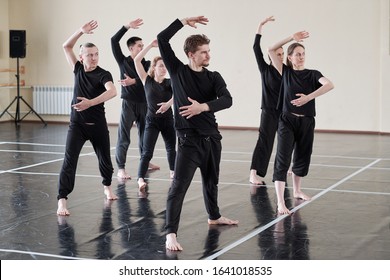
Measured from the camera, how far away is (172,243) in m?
5.50

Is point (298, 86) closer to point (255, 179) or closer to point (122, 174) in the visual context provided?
point (255, 179)

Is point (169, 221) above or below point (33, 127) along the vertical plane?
above

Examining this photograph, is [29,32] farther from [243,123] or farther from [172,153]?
[172,153]

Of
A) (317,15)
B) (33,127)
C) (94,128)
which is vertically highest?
(317,15)

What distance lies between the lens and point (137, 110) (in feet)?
30.6

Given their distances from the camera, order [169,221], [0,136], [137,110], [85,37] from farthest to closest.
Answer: [85,37], [0,136], [137,110], [169,221]

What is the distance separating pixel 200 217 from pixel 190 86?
165 centimetres

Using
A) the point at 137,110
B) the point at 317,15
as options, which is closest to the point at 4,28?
the point at 317,15

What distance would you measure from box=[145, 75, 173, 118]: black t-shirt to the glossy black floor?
970 mm

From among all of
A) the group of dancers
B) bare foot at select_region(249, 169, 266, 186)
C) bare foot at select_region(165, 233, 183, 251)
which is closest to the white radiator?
the group of dancers

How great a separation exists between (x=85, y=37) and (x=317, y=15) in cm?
576

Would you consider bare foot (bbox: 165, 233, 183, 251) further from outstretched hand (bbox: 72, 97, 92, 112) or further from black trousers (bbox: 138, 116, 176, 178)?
black trousers (bbox: 138, 116, 176, 178)

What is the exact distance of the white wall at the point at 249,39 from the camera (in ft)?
48.1

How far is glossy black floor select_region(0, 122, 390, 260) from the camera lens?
5496mm
